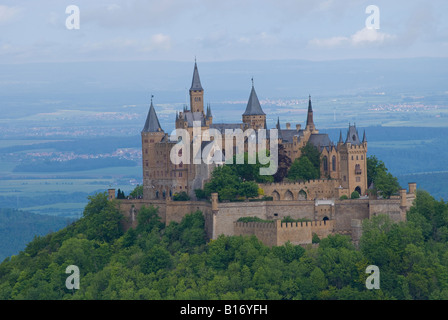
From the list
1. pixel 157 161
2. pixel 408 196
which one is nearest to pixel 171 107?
pixel 157 161

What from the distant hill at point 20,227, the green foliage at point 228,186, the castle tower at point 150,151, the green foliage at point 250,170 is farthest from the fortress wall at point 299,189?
the distant hill at point 20,227

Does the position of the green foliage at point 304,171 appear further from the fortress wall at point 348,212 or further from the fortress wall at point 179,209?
the fortress wall at point 179,209

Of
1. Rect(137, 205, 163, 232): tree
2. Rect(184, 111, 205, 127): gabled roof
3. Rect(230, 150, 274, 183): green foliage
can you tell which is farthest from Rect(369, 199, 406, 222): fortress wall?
Rect(137, 205, 163, 232): tree

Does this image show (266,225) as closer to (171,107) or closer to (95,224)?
(95,224)

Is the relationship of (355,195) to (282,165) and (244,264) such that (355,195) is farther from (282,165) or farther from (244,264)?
(244,264)

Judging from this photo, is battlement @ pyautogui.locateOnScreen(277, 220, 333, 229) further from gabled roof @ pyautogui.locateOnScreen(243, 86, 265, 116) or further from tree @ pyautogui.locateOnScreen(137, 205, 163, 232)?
gabled roof @ pyautogui.locateOnScreen(243, 86, 265, 116)
